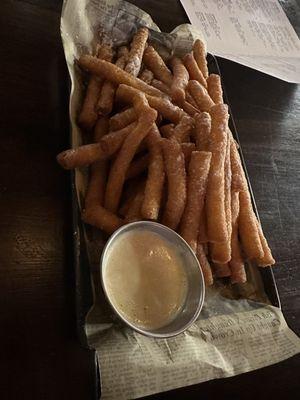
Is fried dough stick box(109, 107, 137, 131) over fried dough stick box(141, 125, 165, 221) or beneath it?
over

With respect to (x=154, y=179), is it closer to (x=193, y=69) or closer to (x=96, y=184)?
(x=96, y=184)

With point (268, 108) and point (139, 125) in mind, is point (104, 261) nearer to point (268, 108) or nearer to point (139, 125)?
point (139, 125)

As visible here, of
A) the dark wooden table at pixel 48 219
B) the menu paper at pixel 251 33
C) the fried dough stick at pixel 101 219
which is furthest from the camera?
the menu paper at pixel 251 33

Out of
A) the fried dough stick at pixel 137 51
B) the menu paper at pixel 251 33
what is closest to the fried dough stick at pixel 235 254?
the fried dough stick at pixel 137 51

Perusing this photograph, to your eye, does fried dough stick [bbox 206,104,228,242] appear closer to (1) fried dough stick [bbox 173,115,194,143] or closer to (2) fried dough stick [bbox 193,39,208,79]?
(1) fried dough stick [bbox 173,115,194,143]

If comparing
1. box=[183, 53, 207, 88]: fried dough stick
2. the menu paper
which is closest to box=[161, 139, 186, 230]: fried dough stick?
box=[183, 53, 207, 88]: fried dough stick

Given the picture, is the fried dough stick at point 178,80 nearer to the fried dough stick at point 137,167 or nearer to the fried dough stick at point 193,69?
the fried dough stick at point 193,69
